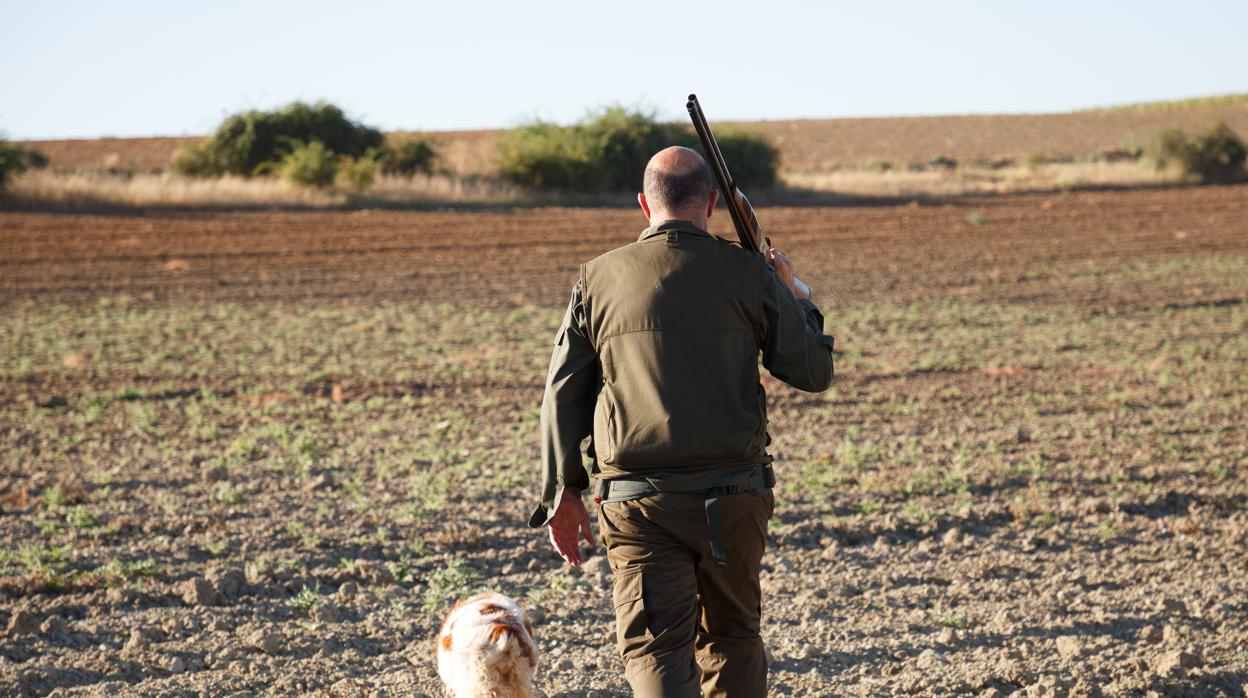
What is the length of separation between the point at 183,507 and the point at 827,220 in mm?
22247

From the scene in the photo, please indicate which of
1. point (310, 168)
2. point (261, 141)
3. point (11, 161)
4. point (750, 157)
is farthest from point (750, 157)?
point (11, 161)

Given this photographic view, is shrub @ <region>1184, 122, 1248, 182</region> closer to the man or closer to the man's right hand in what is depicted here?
the man's right hand

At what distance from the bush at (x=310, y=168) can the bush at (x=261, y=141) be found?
3.72 feet

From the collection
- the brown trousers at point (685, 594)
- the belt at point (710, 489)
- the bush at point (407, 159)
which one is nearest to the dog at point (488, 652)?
the brown trousers at point (685, 594)

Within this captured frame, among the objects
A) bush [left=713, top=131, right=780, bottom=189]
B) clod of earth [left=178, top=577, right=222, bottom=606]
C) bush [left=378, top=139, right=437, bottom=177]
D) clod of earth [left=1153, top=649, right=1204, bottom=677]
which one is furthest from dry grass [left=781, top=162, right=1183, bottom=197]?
clod of earth [left=178, top=577, right=222, bottom=606]

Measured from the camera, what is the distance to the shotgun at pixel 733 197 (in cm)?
377

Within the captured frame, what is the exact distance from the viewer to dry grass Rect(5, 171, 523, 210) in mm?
27406

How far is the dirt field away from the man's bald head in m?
2.17

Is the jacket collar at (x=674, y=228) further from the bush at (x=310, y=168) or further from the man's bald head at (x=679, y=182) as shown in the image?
the bush at (x=310, y=168)

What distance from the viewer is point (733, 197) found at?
3.81 m

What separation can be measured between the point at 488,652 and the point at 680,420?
0.83m

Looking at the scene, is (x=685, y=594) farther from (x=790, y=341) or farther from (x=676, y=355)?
(x=790, y=341)

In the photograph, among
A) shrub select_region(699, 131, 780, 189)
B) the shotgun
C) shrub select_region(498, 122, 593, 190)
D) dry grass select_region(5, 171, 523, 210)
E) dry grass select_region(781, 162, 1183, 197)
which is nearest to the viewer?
the shotgun

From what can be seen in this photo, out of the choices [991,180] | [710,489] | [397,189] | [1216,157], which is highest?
[1216,157]
